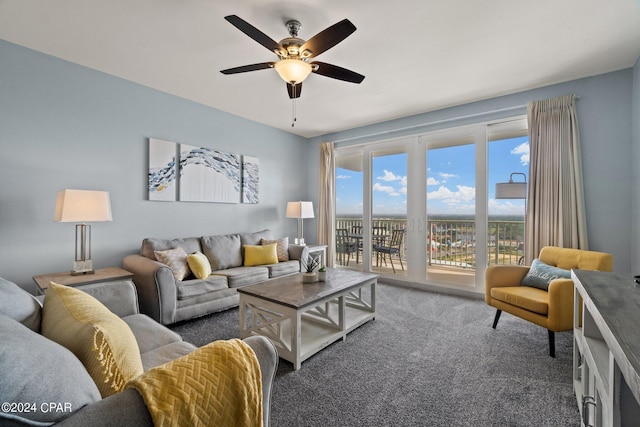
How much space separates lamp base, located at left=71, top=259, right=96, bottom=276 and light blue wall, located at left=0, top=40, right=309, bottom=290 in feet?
1.35

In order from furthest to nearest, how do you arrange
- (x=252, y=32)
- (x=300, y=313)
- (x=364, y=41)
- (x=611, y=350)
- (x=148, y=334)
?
(x=364, y=41) → (x=300, y=313) → (x=252, y=32) → (x=148, y=334) → (x=611, y=350)

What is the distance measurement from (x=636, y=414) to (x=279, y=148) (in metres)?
4.90

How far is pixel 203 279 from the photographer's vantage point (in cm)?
302

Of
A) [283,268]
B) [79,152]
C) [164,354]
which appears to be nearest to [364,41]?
[164,354]

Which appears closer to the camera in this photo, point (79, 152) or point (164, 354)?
point (164, 354)

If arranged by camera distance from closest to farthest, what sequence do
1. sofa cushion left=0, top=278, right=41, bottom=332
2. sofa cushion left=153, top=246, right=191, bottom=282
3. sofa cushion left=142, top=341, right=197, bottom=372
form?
sofa cushion left=0, top=278, right=41, bottom=332 < sofa cushion left=142, top=341, right=197, bottom=372 < sofa cushion left=153, top=246, right=191, bottom=282

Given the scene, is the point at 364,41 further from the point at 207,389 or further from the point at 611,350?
the point at 207,389

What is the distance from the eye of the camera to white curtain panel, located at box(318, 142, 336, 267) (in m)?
5.20

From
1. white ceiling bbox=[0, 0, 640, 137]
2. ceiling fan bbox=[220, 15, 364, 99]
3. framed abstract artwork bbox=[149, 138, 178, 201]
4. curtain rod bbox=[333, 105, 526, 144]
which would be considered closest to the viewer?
ceiling fan bbox=[220, 15, 364, 99]

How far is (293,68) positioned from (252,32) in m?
0.39

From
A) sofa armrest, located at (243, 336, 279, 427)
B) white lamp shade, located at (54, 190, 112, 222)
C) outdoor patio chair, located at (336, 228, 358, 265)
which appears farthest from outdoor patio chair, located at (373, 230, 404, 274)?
sofa armrest, located at (243, 336, 279, 427)

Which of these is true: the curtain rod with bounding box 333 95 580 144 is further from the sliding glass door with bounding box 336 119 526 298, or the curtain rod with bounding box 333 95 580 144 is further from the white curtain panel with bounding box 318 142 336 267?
the white curtain panel with bounding box 318 142 336 267

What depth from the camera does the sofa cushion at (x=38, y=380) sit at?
1.99 ft

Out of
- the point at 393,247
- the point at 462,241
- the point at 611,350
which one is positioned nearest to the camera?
the point at 611,350
